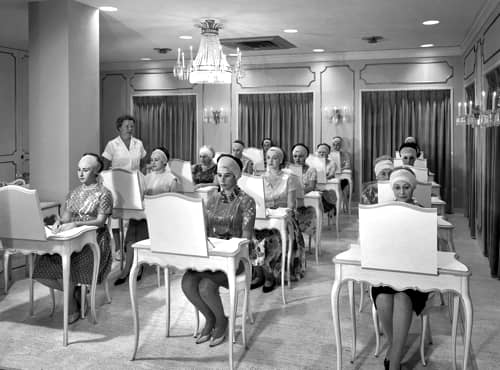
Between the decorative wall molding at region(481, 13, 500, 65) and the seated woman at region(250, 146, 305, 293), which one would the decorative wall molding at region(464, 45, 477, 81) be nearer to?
the decorative wall molding at region(481, 13, 500, 65)

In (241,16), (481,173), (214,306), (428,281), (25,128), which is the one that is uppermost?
(241,16)

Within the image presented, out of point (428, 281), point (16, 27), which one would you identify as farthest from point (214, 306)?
point (16, 27)

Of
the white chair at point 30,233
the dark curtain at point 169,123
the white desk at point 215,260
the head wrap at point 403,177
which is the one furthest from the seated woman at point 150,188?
the dark curtain at point 169,123

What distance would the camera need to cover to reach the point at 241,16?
6.85 meters

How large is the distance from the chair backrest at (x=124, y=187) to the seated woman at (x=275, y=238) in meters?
1.15

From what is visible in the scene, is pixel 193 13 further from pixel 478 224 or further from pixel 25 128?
pixel 25 128

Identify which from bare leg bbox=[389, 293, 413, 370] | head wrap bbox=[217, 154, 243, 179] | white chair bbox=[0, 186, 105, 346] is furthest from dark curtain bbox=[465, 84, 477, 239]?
white chair bbox=[0, 186, 105, 346]

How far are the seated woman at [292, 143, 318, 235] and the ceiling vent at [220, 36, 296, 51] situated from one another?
2.34 meters

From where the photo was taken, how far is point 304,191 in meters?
6.59

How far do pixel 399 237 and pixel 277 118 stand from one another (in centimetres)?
829

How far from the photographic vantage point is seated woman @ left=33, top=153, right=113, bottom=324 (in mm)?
4160

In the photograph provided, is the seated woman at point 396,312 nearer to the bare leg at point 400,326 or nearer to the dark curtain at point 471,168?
the bare leg at point 400,326

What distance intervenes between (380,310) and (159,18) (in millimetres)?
5043

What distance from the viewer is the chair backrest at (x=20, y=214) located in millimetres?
3738
